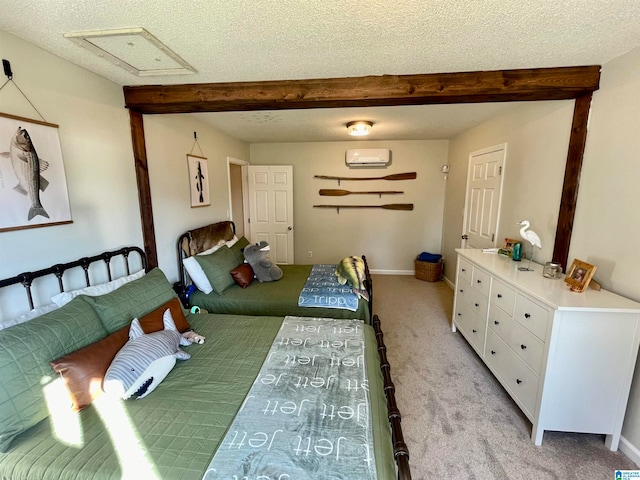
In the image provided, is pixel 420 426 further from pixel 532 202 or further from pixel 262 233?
pixel 262 233

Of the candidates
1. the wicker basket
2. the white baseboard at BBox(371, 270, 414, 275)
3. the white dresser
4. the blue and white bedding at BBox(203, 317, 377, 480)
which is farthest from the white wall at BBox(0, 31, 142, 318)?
the wicker basket

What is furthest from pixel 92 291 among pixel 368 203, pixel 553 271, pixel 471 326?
pixel 368 203

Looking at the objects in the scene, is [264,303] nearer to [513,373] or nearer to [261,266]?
[261,266]

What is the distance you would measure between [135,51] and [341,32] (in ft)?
4.15

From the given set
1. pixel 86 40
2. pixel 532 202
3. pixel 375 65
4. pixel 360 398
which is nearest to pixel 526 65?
pixel 375 65

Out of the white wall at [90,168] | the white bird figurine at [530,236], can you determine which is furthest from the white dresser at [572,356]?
the white wall at [90,168]

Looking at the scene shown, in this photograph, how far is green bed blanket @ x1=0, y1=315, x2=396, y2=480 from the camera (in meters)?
1.05

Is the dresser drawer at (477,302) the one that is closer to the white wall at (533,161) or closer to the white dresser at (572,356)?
the white dresser at (572,356)

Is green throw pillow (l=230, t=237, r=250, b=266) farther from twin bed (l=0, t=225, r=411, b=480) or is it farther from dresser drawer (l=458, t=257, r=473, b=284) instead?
dresser drawer (l=458, t=257, r=473, b=284)

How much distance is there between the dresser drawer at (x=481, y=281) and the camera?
2.45m

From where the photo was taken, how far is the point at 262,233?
5.28 m

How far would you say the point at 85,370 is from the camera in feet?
4.36

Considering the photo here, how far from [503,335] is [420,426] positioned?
0.95 metres

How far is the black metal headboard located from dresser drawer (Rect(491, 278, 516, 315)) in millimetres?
2962
